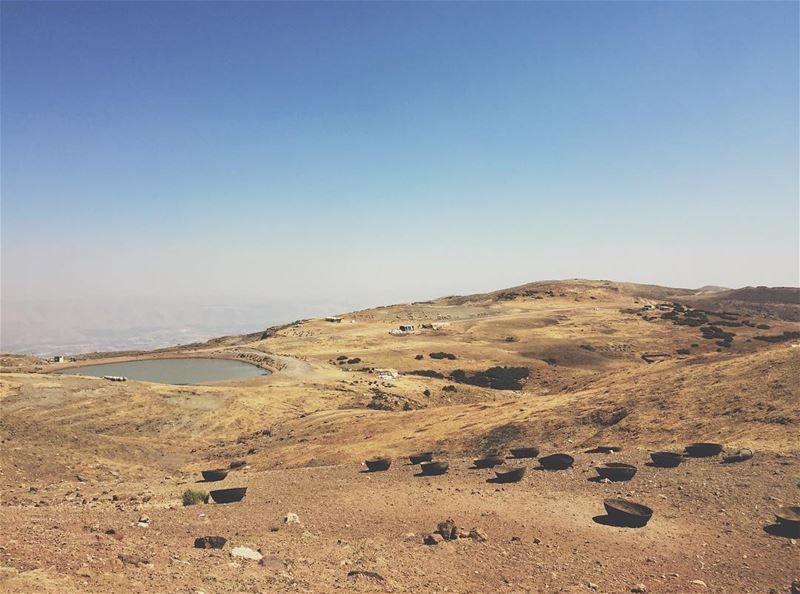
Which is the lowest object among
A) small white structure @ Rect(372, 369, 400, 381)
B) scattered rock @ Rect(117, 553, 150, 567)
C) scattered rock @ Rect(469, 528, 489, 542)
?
small white structure @ Rect(372, 369, 400, 381)

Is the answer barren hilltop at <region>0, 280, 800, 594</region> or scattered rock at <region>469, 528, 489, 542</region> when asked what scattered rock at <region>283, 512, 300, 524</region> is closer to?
barren hilltop at <region>0, 280, 800, 594</region>

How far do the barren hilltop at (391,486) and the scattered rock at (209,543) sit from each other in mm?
358

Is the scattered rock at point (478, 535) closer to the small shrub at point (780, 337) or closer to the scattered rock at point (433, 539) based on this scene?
the scattered rock at point (433, 539)

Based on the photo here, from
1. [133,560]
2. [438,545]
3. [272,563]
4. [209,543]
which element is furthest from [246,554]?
[438,545]

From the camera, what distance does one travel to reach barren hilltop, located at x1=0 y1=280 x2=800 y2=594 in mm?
12242

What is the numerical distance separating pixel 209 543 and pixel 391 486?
348 inches

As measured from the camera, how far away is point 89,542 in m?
13.4

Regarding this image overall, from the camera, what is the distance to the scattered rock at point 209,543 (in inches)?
553

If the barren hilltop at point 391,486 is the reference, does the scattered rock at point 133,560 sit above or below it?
above

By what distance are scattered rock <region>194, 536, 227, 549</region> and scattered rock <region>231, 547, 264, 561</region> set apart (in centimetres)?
61

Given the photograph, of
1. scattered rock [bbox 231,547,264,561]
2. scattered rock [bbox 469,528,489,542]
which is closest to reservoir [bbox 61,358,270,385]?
scattered rock [bbox 231,547,264,561]

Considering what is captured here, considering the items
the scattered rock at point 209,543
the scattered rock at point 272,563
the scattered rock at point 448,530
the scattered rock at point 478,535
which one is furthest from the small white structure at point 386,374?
the scattered rock at point 272,563

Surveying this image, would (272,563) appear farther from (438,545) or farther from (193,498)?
(193,498)

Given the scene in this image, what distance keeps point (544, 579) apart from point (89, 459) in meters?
29.2
